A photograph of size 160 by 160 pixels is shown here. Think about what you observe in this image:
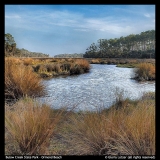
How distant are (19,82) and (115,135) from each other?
4012 mm

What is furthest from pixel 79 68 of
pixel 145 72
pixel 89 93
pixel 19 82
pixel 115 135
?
pixel 115 135

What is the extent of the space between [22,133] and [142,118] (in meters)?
1.39

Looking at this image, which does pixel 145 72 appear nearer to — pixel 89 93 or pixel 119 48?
pixel 119 48

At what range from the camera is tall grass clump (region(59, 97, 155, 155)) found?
222cm

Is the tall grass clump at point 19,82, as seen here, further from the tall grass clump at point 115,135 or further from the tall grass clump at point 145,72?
the tall grass clump at point 145,72

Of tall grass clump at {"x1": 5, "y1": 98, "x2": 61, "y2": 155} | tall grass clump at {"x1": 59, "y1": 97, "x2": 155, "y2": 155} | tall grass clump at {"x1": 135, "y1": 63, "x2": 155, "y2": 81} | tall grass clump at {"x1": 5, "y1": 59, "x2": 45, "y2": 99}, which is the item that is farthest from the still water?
tall grass clump at {"x1": 135, "y1": 63, "x2": 155, "y2": 81}

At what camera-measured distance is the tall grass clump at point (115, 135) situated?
7.30 feet

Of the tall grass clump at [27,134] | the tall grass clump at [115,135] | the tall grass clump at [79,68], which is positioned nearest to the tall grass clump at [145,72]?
the tall grass clump at [79,68]

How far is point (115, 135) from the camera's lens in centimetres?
244

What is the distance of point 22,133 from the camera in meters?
2.34

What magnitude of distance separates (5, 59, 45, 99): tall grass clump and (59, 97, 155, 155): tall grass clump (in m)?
3.47

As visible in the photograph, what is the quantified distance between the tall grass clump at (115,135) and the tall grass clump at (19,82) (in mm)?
3466

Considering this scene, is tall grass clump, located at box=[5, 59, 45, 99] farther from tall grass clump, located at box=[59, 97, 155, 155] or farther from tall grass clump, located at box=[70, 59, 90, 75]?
tall grass clump, located at box=[70, 59, 90, 75]

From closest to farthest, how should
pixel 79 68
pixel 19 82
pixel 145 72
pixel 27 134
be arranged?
1. pixel 27 134
2. pixel 19 82
3. pixel 145 72
4. pixel 79 68
